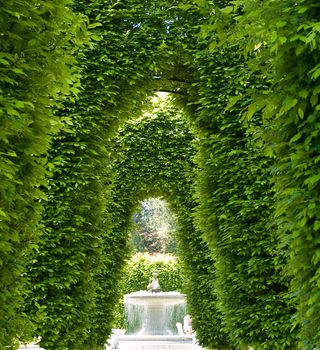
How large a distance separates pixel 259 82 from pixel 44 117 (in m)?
4.39

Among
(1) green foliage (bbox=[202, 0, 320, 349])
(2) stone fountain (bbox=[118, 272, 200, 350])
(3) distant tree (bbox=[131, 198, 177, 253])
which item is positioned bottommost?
(1) green foliage (bbox=[202, 0, 320, 349])

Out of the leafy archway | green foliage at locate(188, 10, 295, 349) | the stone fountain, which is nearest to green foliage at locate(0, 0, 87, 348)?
the leafy archway

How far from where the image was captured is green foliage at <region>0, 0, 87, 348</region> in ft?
11.6

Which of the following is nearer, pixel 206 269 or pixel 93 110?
pixel 93 110

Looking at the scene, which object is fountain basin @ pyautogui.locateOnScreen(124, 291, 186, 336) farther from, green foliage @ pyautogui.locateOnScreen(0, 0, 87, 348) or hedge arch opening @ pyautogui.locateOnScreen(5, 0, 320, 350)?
green foliage @ pyautogui.locateOnScreen(0, 0, 87, 348)

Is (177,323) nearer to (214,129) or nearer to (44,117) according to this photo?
(214,129)

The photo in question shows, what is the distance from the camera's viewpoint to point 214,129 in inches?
324

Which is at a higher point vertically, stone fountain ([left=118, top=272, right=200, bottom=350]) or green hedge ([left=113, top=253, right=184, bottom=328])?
green hedge ([left=113, top=253, right=184, bottom=328])

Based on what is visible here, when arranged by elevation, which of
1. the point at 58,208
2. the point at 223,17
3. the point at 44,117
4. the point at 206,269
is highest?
the point at 206,269

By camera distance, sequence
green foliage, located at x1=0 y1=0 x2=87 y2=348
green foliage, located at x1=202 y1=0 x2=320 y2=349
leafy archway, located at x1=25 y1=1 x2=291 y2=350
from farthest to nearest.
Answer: leafy archway, located at x1=25 y1=1 x2=291 y2=350, green foliage, located at x1=0 y1=0 x2=87 y2=348, green foliage, located at x1=202 y1=0 x2=320 y2=349

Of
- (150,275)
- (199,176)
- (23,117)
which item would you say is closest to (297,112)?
(23,117)

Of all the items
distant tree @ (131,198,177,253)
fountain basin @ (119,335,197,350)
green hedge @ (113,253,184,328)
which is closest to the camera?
fountain basin @ (119,335,197,350)

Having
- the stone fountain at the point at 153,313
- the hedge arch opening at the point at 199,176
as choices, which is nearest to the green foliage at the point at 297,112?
the hedge arch opening at the point at 199,176

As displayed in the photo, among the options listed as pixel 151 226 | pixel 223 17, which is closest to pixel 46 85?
pixel 223 17
